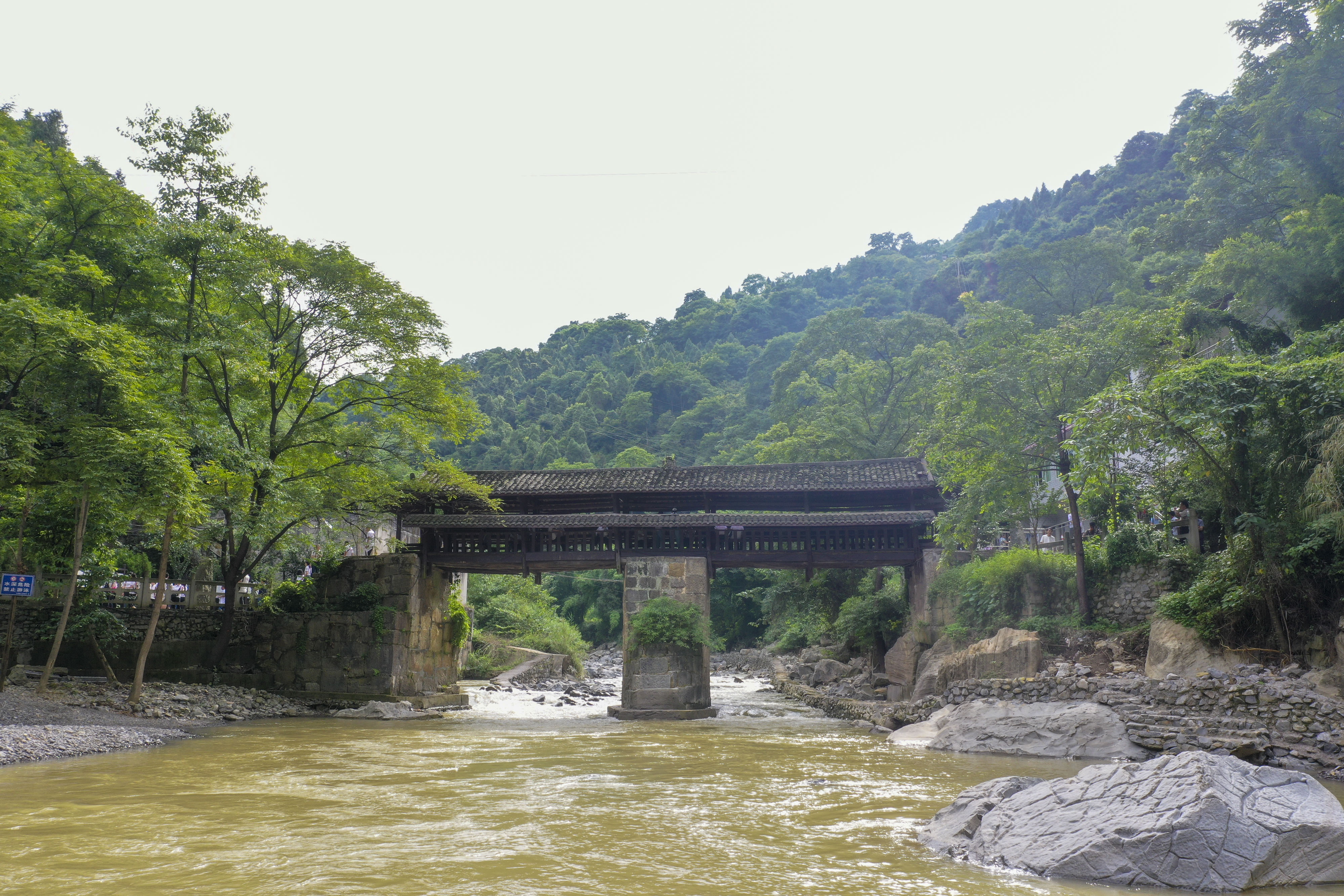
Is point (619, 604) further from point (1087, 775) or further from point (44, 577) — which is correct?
point (1087, 775)

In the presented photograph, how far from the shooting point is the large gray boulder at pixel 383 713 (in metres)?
16.5

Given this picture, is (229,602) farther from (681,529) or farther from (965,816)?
(965,816)

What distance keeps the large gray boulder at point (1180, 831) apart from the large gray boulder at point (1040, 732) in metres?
5.16

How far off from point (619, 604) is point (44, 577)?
1334 inches

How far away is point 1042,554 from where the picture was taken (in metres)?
16.1

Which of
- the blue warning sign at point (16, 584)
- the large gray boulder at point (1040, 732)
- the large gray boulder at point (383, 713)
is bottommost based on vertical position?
the large gray boulder at point (383, 713)

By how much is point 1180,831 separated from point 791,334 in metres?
49.5

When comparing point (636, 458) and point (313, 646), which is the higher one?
point (636, 458)

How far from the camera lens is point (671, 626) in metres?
17.2

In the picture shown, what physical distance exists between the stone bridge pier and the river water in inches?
196

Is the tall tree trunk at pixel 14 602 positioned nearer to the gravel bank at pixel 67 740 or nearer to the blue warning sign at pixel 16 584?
the blue warning sign at pixel 16 584

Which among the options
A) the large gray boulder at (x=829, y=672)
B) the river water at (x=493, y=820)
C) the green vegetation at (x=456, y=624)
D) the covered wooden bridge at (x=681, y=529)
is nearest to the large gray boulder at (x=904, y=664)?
the covered wooden bridge at (x=681, y=529)

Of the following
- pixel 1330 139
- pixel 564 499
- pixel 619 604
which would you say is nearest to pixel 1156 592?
pixel 1330 139

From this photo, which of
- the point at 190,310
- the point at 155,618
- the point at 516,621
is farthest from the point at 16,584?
the point at 516,621
